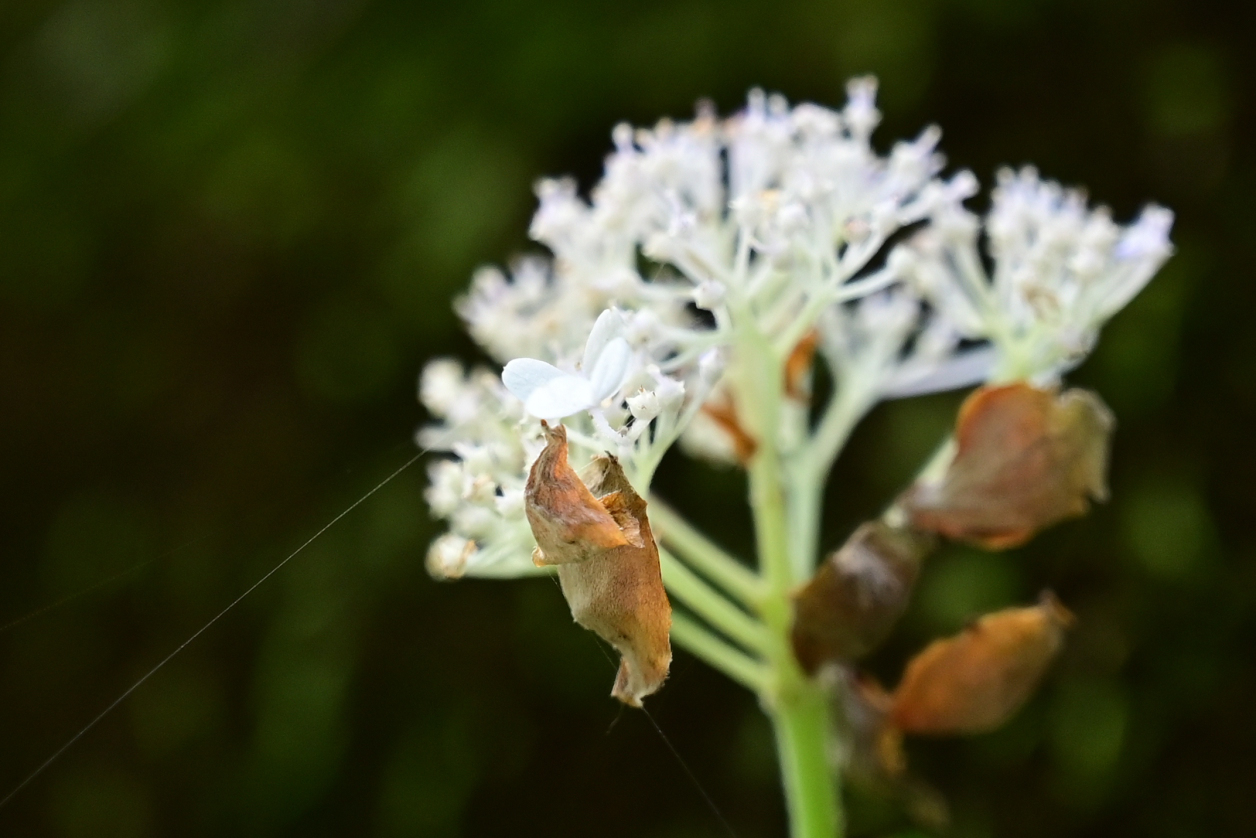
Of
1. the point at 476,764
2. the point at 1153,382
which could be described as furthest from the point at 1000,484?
the point at 476,764

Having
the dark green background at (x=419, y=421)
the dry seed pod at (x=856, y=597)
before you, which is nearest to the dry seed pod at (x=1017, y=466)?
the dry seed pod at (x=856, y=597)

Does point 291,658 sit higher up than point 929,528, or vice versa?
point 929,528

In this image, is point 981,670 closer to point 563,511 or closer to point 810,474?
point 810,474

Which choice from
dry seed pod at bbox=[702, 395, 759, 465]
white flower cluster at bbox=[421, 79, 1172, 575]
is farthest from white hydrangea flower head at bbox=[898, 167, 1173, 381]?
dry seed pod at bbox=[702, 395, 759, 465]

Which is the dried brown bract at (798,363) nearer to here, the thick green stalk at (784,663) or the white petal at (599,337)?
the thick green stalk at (784,663)

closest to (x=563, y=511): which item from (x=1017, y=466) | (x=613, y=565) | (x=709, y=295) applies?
(x=613, y=565)

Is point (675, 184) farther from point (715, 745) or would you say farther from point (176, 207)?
point (176, 207)

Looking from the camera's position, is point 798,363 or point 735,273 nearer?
point 735,273
